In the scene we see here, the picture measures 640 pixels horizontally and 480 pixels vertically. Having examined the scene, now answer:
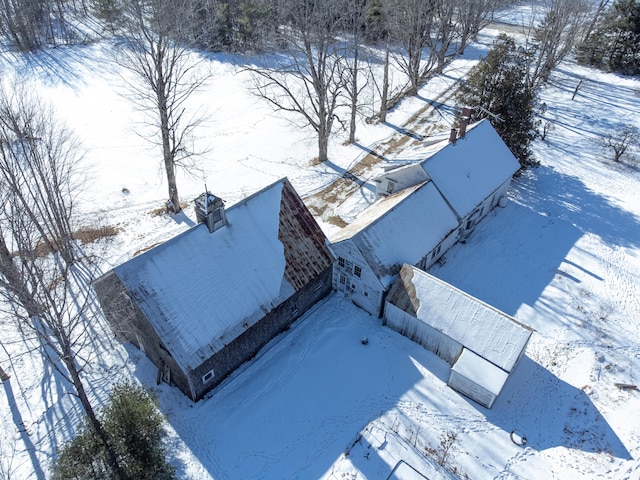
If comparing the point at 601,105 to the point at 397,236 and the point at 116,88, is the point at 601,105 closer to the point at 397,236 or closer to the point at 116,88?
the point at 397,236

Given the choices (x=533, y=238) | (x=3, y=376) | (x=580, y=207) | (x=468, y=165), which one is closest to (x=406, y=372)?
(x=533, y=238)

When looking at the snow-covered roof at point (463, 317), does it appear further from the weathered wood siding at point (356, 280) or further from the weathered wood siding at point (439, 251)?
the weathered wood siding at point (439, 251)

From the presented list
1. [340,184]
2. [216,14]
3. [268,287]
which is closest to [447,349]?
[268,287]

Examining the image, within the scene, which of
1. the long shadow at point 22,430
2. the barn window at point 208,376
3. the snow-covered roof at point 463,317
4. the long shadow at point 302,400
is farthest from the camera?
the snow-covered roof at point 463,317

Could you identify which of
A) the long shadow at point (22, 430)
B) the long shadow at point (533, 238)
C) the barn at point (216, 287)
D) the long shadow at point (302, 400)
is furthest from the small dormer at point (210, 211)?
the long shadow at point (533, 238)

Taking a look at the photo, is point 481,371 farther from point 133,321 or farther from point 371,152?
point 371,152

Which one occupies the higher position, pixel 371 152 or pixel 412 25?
pixel 412 25

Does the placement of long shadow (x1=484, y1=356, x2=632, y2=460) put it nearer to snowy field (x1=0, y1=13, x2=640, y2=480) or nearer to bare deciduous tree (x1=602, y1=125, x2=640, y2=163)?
snowy field (x1=0, y1=13, x2=640, y2=480)
